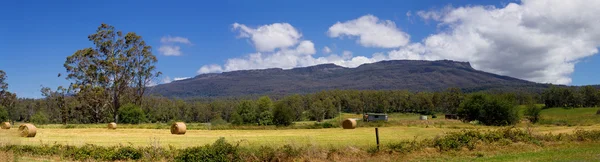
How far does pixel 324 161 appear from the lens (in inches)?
755

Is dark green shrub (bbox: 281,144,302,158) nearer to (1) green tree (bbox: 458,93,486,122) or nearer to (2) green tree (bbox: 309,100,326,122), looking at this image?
(1) green tree (bbox: 458,93,486,122)

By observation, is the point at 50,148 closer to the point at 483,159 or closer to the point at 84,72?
the point at 483,159

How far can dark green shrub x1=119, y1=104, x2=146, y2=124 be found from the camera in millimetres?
62250

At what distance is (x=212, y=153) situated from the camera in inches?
734

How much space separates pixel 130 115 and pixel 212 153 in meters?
48.2

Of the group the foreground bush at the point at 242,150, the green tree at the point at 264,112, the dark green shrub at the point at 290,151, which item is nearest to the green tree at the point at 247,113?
the green tree at the point at 264,112

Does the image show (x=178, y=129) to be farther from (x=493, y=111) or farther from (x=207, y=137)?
(x=493, y=111)

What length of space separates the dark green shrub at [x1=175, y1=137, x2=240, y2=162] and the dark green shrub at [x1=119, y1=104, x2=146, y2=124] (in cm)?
4682

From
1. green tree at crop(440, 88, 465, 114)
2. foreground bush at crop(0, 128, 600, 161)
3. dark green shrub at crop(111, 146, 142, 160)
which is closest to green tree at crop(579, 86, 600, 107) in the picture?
green tree at crop(440, 88, 465, 114)

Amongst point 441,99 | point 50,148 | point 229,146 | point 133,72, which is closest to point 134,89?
point 133,72

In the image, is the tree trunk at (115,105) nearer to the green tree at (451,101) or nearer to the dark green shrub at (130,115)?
the dark green shrub at (130,115)

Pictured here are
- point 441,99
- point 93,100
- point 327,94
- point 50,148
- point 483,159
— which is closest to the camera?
point 483,159

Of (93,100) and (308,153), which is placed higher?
(93,100)

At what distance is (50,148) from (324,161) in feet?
45.3
